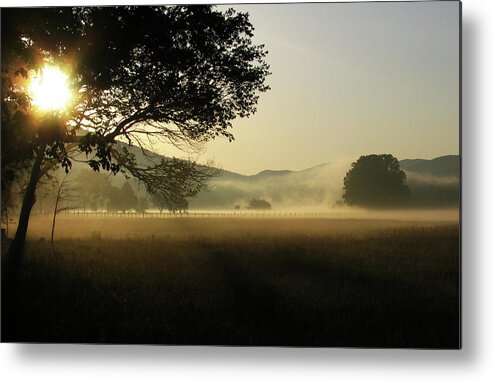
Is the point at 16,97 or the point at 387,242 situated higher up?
the point at 16,97

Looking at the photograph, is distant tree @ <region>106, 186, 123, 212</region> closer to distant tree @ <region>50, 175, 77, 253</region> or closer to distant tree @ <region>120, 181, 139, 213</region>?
distant tree @ <region>120, 181, 139, 213</region>

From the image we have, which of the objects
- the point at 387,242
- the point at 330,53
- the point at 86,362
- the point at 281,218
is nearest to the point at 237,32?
the point at 330,53

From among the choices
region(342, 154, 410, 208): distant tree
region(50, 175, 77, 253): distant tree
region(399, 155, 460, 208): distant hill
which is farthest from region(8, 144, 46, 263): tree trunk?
region(399, 155, 460, 208): distant hill

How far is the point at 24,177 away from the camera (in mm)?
5227

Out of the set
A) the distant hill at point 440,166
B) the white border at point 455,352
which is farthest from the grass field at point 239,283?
the distant hill at point 440,166

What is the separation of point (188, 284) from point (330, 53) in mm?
1742

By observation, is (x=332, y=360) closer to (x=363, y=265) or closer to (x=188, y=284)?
(x=363, y=265)

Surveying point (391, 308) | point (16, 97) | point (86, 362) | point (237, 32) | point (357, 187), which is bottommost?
point (86, 362)

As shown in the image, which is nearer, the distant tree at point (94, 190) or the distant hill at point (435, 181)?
the distant hill at point (435, 181)

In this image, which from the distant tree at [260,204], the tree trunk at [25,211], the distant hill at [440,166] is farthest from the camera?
the tree trunk at [25,211]

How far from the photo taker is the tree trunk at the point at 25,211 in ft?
17.1

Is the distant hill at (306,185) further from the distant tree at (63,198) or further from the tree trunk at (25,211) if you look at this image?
the tree trunk at (25,211)

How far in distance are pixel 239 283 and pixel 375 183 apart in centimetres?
107

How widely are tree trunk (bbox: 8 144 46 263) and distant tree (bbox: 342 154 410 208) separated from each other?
2008mm
